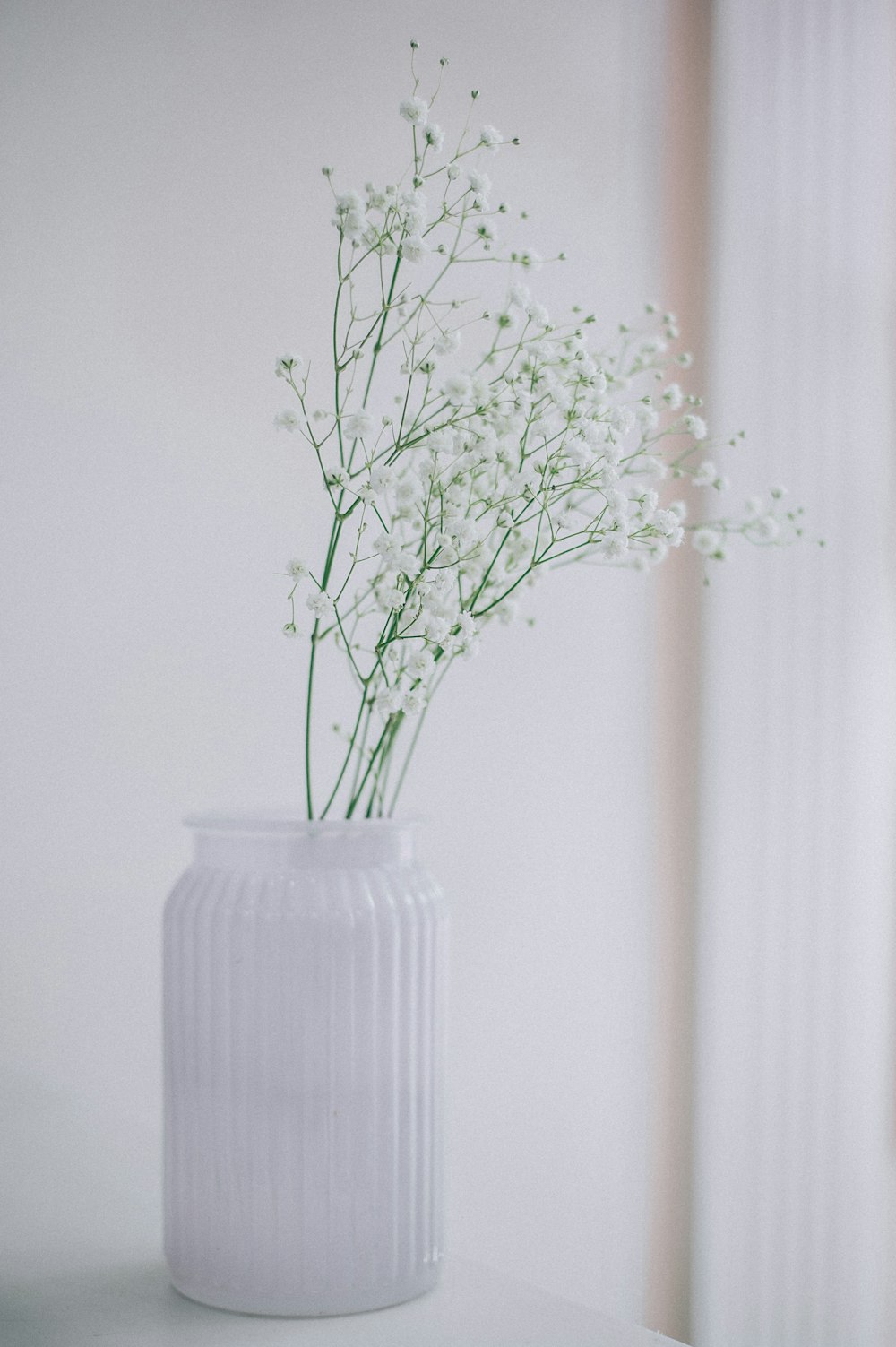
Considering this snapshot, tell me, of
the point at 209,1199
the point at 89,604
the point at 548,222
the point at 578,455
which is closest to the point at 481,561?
the point at 578,455

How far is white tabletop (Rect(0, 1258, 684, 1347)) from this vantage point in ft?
2.34

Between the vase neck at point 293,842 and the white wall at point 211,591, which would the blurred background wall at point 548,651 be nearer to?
the white wall at point 211,591

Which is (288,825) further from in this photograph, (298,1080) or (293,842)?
(298,1080)

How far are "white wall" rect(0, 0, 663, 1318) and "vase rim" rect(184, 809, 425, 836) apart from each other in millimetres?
339

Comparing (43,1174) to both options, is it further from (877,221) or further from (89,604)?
(877,221)

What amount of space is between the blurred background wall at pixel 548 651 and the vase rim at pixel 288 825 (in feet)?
1.29

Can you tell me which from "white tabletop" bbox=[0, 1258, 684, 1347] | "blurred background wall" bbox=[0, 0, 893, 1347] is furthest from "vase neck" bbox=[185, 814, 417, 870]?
"blurred background wall" bbox=[0, 0, 893, 1347]

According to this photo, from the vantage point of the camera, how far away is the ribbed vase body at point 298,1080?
2.44 feet

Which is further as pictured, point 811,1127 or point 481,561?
point 811,1127

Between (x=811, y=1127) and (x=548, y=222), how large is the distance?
1.32 metres

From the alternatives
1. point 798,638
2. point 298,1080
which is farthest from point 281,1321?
point 798,638

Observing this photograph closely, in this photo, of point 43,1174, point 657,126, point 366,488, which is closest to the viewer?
point 366,488

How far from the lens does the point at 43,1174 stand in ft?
3.25

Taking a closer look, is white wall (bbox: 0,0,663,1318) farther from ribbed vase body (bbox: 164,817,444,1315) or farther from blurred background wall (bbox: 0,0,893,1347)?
ribbed vase body (bbox: 164,817,444,1315)
